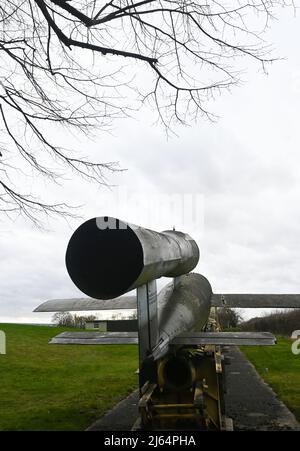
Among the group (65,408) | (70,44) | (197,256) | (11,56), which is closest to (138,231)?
(70,44)

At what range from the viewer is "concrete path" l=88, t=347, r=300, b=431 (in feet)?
21.4

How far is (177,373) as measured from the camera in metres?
5.32

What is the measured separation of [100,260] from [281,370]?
1099cm

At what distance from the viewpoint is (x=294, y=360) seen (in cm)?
1471

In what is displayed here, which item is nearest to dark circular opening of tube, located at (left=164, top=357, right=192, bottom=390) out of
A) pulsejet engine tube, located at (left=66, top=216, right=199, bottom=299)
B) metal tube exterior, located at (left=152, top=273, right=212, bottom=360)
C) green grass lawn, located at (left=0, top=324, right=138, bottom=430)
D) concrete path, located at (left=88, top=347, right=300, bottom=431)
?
metal tube exterior, located at (left=152, top=273, right=212, bottom=360)

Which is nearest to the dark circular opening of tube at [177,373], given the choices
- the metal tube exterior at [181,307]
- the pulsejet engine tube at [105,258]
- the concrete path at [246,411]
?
the metal tube exterior at [181,307]

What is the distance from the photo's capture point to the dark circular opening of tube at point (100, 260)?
300 cm

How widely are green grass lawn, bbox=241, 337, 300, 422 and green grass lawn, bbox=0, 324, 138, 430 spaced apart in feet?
10.3

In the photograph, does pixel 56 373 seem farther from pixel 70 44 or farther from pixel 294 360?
pixel 70 44

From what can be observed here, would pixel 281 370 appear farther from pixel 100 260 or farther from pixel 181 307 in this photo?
pixel 100 260

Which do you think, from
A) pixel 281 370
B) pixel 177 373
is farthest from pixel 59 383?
pixel 177 373

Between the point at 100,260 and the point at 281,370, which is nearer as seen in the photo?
the point at 100,260

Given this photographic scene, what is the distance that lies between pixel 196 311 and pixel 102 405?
2883 mm

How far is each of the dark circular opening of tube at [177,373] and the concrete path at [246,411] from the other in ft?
5.34
